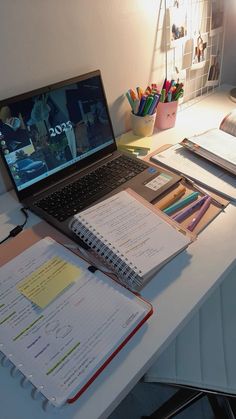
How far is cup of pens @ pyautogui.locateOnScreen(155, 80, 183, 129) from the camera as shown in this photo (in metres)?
1.06

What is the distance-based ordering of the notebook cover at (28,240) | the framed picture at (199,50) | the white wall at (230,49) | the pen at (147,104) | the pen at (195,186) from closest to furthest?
the notebook cover at (28,240), the pen at (195,186), the pen at (147,104), the framed picture at (199,50), the white wall at (230,49)

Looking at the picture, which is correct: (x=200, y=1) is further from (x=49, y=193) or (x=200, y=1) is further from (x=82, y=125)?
(x=49, y=193)

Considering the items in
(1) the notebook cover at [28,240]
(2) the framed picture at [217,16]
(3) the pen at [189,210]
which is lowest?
(3) the pen at [189,210]

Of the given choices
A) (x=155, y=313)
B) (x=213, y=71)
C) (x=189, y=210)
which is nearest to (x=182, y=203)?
(x=189, y=210)

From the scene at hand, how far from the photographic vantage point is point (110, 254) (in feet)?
1.99

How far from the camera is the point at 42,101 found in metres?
0.81

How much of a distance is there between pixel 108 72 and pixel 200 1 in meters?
0.48

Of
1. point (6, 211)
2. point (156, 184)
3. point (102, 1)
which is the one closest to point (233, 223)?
point (156, 184)

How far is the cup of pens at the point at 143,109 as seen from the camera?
1.02 meters

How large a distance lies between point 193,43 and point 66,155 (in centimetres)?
71

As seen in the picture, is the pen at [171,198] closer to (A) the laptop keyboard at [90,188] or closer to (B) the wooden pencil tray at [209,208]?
(B) the wooden pencil tray at [209,208]

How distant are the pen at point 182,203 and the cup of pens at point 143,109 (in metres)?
0.37

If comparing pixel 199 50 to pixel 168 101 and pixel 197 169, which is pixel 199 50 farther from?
pixel 197 169

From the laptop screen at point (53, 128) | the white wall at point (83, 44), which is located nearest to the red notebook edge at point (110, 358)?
the laptop screen at point (53, 128)
